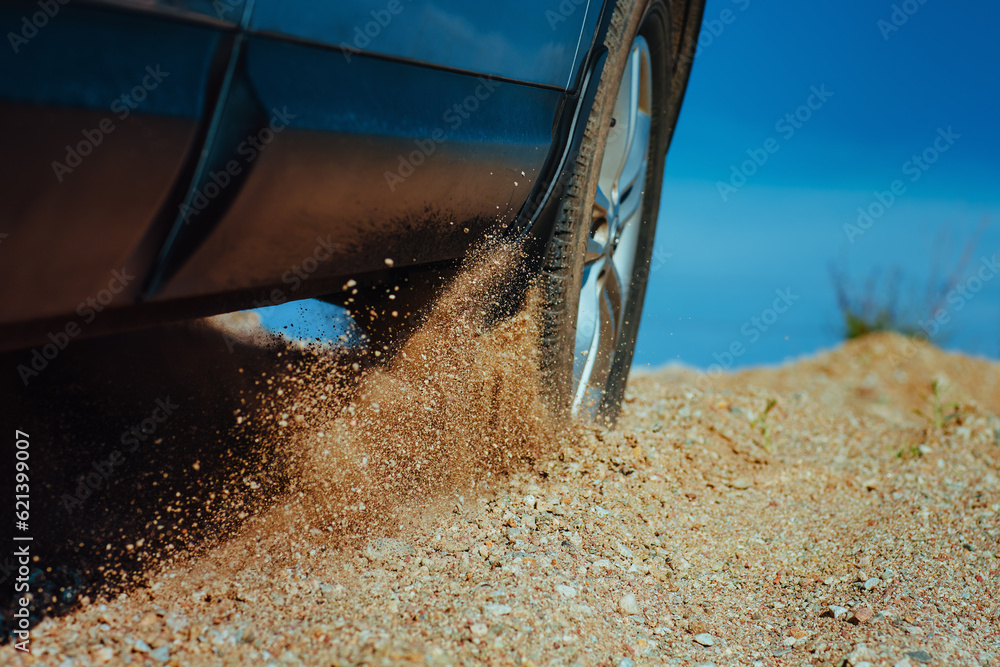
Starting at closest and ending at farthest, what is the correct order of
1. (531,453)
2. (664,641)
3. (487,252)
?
(664,641) < (487,252) < (531,453)

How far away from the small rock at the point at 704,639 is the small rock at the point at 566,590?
0.31 m

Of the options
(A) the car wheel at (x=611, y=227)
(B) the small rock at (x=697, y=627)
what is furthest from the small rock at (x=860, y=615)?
(A) the car wheel at (x=611, y=227)

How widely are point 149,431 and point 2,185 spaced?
43.5 inches

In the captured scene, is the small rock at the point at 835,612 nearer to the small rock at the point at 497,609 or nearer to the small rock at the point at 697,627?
the small rock at the point at 697,627

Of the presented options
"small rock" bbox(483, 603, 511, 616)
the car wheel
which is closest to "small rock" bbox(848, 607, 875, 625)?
"small rock" bbox(483, 603, 511, 616)

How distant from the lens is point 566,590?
66.1 inches

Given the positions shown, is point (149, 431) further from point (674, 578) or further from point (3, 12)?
point (674, 578)

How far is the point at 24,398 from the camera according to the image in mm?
1884

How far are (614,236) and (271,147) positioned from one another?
176 cm

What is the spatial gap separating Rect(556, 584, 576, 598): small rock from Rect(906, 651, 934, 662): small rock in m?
0.77

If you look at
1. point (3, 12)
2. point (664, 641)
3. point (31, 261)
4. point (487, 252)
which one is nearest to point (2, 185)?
point (31, 261)

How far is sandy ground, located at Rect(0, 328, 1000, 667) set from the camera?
1434mm

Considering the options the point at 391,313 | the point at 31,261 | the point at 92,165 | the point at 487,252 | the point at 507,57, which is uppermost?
the point at 507,57

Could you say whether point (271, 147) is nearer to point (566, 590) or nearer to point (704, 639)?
point (566, 590)
